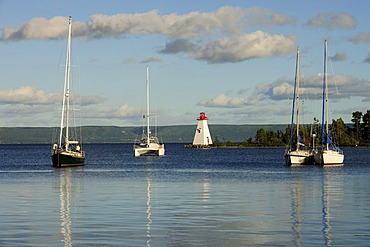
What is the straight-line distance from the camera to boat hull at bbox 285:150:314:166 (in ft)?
309

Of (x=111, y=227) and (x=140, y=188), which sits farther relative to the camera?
(x=140, y=188)

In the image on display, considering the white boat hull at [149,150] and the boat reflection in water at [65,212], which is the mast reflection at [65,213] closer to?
A: the boat reflection in water at [65,212]

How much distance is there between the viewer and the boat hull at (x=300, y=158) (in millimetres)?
94312

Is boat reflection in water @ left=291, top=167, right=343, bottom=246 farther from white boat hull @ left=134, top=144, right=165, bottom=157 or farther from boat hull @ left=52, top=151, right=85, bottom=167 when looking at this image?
white boat hull @ left=134, top=144, right=165, bottom=157

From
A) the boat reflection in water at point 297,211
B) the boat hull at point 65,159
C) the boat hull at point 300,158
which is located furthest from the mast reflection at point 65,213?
the boat hull at point 300,158

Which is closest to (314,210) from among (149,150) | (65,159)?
(65,159)

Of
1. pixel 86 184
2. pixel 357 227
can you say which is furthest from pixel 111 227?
pixel 86 184

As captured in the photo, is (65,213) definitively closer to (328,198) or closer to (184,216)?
(184,216)

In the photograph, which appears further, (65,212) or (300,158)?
(300,158)

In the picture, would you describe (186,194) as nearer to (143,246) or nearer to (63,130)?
(143,246)

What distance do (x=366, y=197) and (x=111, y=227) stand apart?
1947cm

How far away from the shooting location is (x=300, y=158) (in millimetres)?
94938

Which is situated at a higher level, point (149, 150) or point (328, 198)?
point (149, 150)

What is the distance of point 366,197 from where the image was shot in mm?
44031
